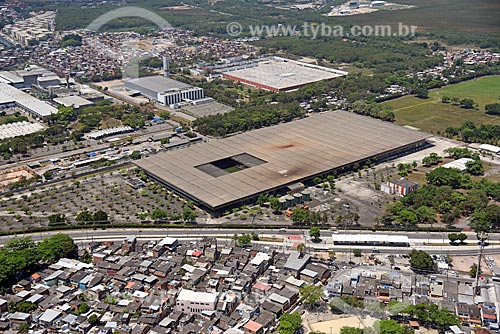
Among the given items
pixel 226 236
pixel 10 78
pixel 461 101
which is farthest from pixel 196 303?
pixel 10 78

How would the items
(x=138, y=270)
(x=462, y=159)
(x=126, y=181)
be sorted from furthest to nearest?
(x=462, y=159) < (x=126, y=181) < (x=138, y=270)

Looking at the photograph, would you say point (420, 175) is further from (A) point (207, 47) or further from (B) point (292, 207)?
(A) point (207, 47)

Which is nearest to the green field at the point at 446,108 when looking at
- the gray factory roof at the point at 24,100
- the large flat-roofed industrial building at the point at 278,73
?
the large flat-roofed industrial building at the point at 278,73

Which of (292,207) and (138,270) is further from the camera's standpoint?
(292,207)

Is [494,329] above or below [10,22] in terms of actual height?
below

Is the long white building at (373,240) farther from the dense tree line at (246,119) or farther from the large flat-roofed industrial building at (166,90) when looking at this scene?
the large flat-roofed industrial building at (166,90)

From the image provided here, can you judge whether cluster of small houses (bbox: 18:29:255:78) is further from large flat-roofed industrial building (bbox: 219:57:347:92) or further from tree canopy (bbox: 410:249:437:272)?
tree canopy (bbox: 410:249:437:272)

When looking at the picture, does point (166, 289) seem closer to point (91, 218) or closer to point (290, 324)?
point (290, 324)

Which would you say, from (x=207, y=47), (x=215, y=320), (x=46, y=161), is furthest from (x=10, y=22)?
(x=215, y=320)
